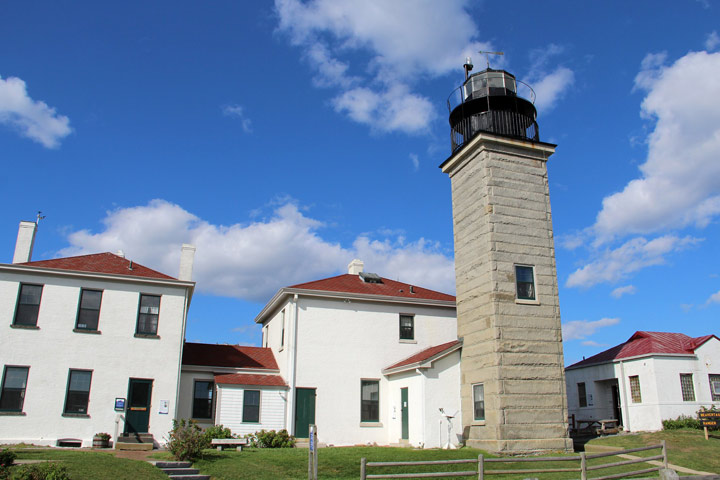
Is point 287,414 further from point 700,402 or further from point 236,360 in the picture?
point 700,402

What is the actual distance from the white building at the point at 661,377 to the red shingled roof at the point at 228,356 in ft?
47.9

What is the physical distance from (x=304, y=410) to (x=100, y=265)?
9.80 meters

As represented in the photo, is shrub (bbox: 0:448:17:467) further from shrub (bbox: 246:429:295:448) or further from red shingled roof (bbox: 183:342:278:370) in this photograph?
red shingled roof (bbox: 183:342:278:370)

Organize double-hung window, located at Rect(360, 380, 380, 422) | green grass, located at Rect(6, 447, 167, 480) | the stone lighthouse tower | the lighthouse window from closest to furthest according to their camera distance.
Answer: green grass, located at Rect(6, 447, 167, 480) → the stone lighthouse tower → the lighthouse window → double-hung window, located at Rect(360, 380, 380, 422)

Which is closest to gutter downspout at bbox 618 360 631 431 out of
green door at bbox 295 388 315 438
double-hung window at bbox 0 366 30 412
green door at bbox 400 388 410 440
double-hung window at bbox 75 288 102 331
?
green door at bbox 400 388 410 440

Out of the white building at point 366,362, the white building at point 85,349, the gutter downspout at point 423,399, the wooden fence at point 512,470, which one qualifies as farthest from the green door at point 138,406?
the wooden fence at point 512,470

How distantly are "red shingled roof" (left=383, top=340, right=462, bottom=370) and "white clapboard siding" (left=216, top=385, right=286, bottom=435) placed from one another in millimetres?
4732

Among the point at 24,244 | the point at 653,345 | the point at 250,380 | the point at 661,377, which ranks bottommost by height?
the point at 250,380

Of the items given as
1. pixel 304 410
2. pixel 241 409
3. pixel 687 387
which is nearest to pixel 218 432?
pixel 241 409

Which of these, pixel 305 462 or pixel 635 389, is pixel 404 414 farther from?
pixel 635 389

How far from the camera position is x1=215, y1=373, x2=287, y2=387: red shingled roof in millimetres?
21375

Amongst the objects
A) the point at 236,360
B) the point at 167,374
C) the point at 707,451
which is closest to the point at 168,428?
the point at 167,374

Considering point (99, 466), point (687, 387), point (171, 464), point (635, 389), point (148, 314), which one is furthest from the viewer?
point (635, 389)

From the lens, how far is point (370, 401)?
2292cm
